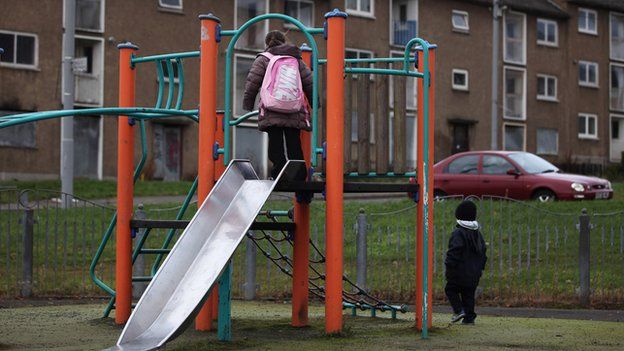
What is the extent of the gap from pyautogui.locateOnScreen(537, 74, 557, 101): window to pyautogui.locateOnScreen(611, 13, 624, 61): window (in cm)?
460

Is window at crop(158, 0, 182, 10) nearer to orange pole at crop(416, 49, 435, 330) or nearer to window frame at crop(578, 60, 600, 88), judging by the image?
window frame at crop(578, 60, 600, 88)

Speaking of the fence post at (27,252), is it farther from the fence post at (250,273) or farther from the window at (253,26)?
the window at (253,26)

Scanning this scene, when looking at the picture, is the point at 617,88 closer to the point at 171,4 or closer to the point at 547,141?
the point at 547,141

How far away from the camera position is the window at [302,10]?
43.1 meters

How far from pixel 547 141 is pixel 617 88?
20.4 feet

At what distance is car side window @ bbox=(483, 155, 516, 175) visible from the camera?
24188 millimetres

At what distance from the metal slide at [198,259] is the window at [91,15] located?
95.0ft

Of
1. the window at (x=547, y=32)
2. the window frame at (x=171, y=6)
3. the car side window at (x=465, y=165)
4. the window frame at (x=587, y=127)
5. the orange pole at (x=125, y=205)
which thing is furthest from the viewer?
the window frame at (x=587, y=127)

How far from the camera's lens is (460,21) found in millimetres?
47312

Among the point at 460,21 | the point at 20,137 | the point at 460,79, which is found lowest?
the point at 20,137

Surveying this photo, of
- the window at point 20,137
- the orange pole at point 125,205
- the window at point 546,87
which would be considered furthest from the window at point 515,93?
the orange pole at point 125,205

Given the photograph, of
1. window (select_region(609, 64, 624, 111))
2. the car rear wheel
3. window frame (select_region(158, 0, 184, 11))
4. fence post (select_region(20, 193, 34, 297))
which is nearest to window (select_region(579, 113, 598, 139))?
window (select_region(609, 64, 624, 111))

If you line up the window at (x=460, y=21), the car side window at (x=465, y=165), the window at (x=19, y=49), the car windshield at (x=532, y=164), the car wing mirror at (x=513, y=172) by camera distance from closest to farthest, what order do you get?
the car wing mirror at (x=513, y=172), the car windshield at (x=532, y=164), the car side window at (x=465, y=165), the window at (x=19, y=49), the window at (x=460, y=21)

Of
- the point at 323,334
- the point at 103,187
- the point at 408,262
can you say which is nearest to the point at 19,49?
the point at 103,187
